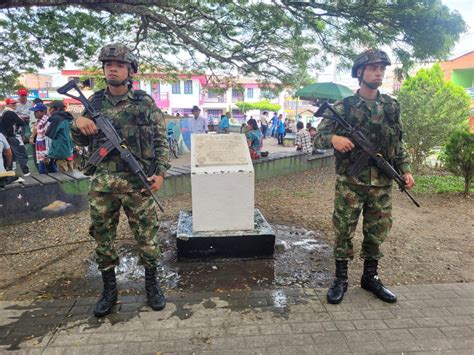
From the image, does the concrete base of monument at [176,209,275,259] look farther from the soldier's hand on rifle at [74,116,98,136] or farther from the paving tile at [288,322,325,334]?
the soldier's hand on rifle at [74,116,98,136]

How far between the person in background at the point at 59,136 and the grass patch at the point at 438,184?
6.57m

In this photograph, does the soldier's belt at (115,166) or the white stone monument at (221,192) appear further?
the white stone monument at (221,192)

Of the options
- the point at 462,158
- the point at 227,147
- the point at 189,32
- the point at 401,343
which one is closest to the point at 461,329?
the point at 401,343

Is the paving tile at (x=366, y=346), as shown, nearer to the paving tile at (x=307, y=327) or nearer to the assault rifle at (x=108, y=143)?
the paving tile at (x=307, y=327)

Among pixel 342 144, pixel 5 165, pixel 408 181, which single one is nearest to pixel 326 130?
pixel 342 144

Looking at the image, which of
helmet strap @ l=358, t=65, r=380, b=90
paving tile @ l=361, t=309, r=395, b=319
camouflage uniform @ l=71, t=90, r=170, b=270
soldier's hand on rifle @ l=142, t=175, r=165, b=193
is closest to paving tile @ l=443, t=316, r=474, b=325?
paving tile @ l=361, t=309, r=395, b=319

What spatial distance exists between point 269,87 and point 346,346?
6704mm

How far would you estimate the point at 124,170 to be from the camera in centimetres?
279

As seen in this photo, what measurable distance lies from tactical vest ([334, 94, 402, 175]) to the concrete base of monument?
1294mm

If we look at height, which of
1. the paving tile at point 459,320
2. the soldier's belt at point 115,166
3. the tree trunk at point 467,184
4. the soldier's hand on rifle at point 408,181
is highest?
the soldier's belt at point 115,166

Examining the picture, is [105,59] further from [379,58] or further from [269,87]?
[269,87]

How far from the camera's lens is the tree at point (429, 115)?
27.7 ft

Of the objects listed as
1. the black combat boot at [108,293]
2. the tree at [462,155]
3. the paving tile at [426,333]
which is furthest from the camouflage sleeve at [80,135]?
the tree at [462,155]

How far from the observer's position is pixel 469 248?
4.22m
